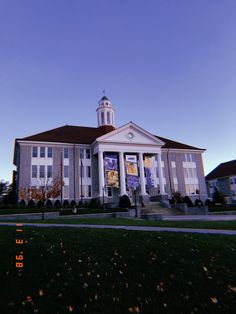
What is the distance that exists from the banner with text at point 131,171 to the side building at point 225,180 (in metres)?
26.8

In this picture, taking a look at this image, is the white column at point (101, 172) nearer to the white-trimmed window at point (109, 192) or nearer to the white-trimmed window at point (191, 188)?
the white-trimmed window at point (109, 192)

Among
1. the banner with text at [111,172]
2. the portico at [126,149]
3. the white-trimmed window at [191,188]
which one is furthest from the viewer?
the white-trimmed window at [191,188]

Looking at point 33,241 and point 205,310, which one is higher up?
point 33,241

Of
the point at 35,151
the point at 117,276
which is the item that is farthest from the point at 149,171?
the point at 117,276

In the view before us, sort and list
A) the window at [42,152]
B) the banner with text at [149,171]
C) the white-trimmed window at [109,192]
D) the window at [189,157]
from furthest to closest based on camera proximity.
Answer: the window at [189,157] → the banner with text at [149,171] → the white-trimmed window at [109,192] → the window at [42,152]

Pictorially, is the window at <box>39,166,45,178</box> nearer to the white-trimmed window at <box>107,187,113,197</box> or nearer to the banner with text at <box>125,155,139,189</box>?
the white-trimmed window at <box>107,187,113,197</box>

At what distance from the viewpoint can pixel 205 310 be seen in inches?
179

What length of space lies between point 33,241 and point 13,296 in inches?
137

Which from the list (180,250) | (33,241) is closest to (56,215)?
(33,241)

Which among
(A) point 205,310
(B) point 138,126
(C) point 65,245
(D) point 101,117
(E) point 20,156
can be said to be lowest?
(A) point 205,310

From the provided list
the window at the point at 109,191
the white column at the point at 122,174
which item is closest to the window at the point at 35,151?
the window at the point at 109,191

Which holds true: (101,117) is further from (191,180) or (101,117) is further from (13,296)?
(13,296)

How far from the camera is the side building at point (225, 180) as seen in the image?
5691cm

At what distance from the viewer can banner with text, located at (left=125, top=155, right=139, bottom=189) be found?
122ft
